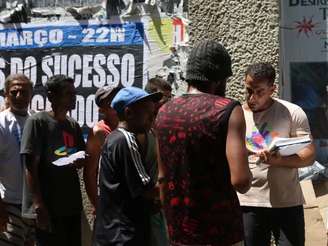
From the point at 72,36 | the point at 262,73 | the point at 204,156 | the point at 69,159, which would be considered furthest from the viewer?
the point at 72,36

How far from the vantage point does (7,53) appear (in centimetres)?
641

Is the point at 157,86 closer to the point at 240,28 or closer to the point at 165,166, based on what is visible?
the point at 240,28

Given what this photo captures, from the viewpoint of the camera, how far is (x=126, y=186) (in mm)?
3809

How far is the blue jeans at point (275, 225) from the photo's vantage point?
14.1ft

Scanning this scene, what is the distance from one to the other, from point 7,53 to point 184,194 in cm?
374

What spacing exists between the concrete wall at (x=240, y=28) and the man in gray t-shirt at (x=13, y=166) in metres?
1.57

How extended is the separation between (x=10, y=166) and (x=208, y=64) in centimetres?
246

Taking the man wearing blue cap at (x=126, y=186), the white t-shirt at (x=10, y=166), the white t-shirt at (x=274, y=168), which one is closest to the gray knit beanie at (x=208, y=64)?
the man wearing blue cap at (x=126, y=186)

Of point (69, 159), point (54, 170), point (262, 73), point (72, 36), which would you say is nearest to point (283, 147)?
point (262, 73)

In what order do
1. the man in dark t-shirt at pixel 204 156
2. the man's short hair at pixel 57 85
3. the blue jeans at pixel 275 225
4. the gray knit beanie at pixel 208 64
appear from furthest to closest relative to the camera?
the man's short hair at pixel 57 85
the blue jeans at pixel 275 225
the gray knit beanie at pixel 208 64
the man in dark t-shirt at pixel 204 156

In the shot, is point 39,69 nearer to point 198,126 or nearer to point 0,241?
point 0,241

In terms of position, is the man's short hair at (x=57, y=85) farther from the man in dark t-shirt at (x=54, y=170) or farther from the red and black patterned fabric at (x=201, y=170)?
the red and black patterned fabric at (x=201, y=170)

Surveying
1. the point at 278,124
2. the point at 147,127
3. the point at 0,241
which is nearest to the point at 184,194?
the point at 147,127

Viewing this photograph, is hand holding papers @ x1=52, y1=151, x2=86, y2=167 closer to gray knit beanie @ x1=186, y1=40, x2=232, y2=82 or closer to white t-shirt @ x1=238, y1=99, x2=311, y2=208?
white t-shirt @ x1=238, y1=99, x2=311, y2=208
